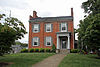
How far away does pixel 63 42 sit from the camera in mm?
26250

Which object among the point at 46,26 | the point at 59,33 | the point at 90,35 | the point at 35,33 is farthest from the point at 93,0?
the point at 35,33

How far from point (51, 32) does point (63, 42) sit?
11.0ft

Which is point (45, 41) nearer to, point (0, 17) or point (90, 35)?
point (90, 35)

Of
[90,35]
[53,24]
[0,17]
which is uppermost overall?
[53,24]

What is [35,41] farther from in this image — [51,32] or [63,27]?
[63,27]

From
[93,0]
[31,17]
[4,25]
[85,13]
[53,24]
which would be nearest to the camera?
[4,25]

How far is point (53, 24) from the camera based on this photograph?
85.9 ft

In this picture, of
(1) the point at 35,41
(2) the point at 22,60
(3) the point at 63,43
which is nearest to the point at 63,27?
(3) the point at 63,43

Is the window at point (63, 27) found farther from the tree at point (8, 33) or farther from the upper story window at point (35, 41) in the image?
the tree at point (8, 33)

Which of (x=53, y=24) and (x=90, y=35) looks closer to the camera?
(x=90, y=35)

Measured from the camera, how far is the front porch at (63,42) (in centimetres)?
2402

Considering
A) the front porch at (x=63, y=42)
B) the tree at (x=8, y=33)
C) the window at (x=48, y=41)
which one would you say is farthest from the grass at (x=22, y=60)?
the window at (x=48, y=41)

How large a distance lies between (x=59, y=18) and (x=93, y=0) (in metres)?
10.1

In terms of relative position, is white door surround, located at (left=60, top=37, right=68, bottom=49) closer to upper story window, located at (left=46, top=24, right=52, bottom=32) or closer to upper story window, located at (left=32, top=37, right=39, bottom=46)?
upper story window, located at (left=46, top=24, right=52, bottom=32)
